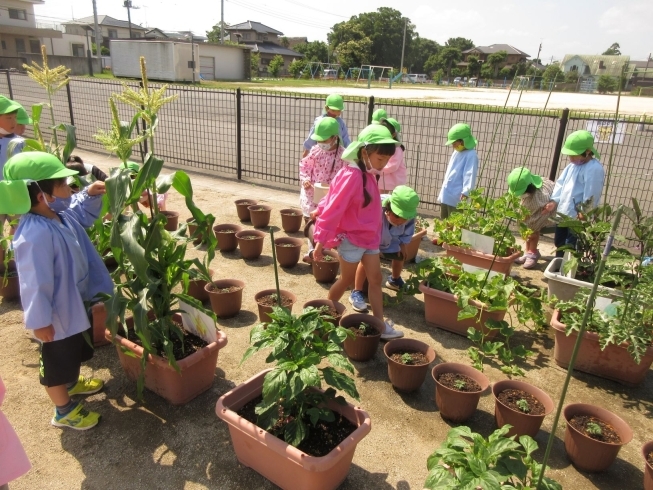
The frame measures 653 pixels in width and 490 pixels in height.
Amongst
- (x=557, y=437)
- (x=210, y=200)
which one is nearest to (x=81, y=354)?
(x=557, y=437)

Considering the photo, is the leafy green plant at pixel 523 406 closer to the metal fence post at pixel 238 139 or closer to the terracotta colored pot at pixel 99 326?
the terracotta colored pot at pixel 99 326

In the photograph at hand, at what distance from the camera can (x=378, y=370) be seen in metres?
3.48

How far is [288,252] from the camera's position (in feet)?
16.6

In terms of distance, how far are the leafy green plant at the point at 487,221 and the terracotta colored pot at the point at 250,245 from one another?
6.45 feet

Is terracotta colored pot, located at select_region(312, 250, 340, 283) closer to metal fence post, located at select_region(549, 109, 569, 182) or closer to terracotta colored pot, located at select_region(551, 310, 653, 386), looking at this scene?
terracotta colored pot, located at select_region(551, 310, 653, 386)

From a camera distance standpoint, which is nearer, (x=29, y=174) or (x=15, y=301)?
(x=29, y=174)

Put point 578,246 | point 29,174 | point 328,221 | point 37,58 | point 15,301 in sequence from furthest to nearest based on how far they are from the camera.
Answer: point 37,58
point 15,301
point 578,246
point 328,221
point 29,174

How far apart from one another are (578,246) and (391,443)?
2.47 metres

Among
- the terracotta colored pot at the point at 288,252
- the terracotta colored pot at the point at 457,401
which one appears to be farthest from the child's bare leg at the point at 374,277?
the terracotta colored pot at the point at 288,252

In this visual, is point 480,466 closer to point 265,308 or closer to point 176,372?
point 176,372

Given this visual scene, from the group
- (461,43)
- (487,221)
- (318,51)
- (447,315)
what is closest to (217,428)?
(447,315)

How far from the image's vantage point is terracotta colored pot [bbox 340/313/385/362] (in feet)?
11.4

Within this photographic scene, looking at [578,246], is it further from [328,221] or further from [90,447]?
[90,447]

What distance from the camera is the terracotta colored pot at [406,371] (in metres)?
3.11
